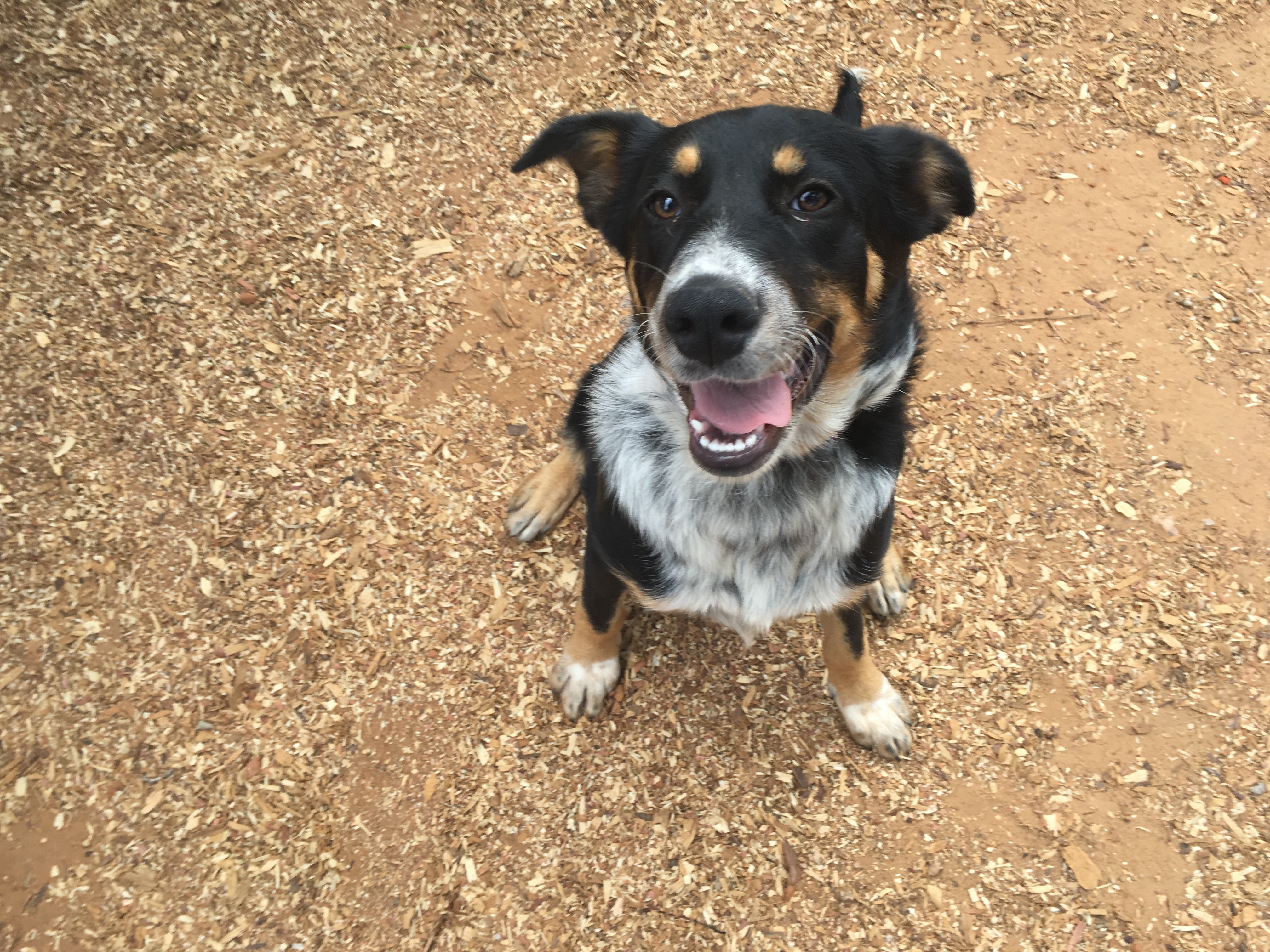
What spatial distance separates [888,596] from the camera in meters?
3.68

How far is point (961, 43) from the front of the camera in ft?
16.5

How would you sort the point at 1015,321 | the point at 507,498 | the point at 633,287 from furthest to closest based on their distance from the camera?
1. the point at 1015,321
2. the point at 507,498
3. the point at 633,287

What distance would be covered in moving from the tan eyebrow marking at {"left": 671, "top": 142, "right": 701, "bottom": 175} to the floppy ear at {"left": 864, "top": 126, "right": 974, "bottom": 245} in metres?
0.53

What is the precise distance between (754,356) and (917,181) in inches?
34.2

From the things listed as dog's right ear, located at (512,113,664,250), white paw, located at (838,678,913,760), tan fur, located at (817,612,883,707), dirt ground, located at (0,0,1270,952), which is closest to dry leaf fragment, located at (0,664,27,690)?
dirt ground, located at (0,0,1270,952)

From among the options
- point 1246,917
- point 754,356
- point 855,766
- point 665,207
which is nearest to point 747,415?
point 754,356

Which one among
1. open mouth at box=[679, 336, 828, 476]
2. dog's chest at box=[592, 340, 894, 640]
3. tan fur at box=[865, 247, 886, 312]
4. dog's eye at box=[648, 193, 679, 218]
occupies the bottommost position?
dog's chest at box=[592, 340, 894, 640]

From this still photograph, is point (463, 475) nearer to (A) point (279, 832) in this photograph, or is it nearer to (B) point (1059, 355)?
(A) point (279, 832)

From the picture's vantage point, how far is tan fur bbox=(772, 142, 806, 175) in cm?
Result: 242

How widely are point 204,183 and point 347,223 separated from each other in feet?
2.64

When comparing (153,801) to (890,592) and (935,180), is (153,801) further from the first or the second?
(935,180)

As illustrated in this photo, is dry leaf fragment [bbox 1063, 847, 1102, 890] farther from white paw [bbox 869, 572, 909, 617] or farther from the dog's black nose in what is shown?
the dog's black nose

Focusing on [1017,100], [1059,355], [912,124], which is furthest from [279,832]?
[1017,100]

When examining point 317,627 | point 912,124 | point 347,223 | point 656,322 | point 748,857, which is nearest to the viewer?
point 656,322
